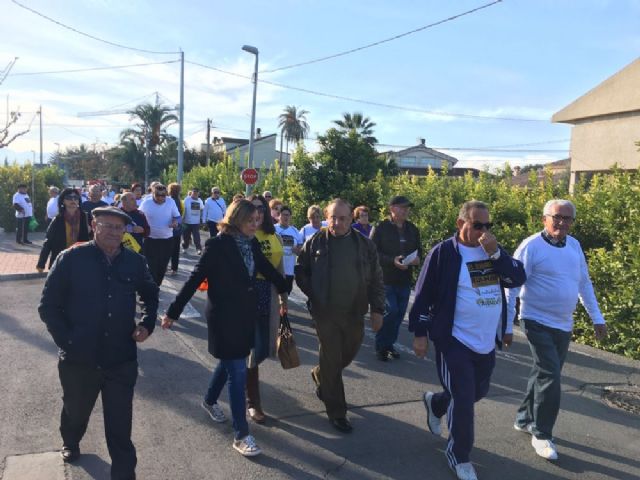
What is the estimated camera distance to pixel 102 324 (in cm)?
321

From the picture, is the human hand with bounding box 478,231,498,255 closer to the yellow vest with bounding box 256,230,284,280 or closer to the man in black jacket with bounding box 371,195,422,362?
the yellow vest with bounding box 256,230,284,280

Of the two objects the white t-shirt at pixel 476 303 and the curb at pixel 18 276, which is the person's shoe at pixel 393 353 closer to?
the white t-shirt at pixel 476 303

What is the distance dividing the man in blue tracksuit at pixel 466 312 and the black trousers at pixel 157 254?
5473mm

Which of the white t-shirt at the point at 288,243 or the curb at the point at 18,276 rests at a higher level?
the white t-shirt at the point at 288,243

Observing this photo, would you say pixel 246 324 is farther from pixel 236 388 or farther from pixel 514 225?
pixel 514 225

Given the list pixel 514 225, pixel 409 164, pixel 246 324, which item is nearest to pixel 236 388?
pixel 246 324

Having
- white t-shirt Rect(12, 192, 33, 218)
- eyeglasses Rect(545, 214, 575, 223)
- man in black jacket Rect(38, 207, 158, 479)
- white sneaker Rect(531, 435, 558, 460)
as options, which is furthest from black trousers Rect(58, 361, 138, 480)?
white t-shirt Rect(12, 192, 33, 218)

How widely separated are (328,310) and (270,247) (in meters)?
0.83

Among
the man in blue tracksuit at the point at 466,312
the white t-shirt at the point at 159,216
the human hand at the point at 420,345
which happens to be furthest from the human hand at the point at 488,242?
the white t-shirt at the point at 159,216

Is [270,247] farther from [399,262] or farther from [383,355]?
[383,355]

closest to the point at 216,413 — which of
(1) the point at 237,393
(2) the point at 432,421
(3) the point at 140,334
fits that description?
(1) the point at 237,393

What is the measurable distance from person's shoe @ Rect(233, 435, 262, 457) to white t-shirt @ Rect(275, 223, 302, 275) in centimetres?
341

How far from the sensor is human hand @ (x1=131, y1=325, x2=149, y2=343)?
130 inches

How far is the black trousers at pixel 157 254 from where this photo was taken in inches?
317
